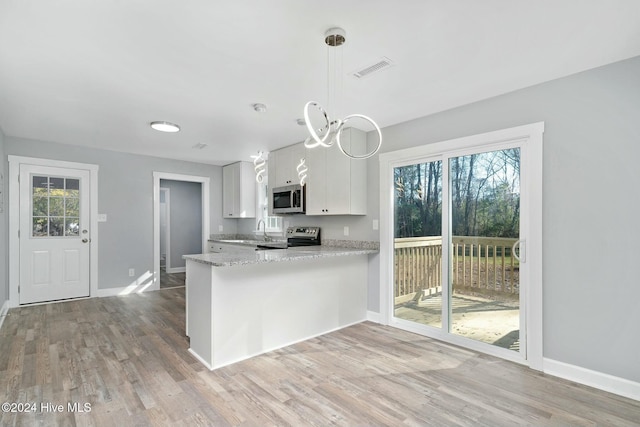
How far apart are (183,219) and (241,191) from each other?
254cm

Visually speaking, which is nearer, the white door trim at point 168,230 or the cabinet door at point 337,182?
the cabinet door at point 337,182

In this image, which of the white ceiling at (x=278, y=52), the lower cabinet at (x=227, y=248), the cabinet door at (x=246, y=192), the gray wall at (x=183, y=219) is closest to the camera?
the white ceiling at (x=278, y=52)

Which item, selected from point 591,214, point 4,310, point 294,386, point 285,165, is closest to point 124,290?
point 4,310

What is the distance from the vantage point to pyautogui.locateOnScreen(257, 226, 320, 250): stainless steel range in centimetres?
454

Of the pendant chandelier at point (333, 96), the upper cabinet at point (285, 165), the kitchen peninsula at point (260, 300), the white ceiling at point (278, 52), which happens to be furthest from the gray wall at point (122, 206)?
the pendant chandelier at point (333, 96)

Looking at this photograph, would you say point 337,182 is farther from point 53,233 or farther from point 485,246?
point 53,233

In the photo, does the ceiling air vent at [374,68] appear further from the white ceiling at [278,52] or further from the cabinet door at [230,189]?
the cabinet door at [230,189]

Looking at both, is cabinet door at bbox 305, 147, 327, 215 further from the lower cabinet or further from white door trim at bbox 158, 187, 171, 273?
white door trim at bbox 158, 187, 171, 273

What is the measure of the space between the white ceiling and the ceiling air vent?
4 cm

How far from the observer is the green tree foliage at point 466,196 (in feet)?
9.45

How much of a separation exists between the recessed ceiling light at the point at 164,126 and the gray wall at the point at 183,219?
3.90m

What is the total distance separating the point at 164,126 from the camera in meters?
3.75

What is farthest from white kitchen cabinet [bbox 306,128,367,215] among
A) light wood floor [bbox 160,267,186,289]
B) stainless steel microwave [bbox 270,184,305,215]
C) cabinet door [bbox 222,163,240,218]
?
light wood floor [bbox 160,267,186,289]

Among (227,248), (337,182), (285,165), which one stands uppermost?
(285,165)
